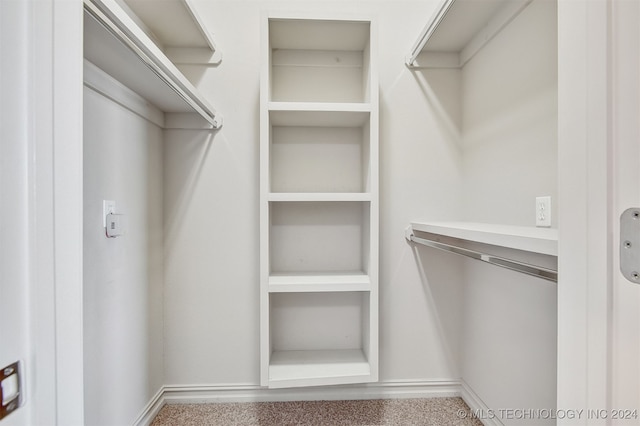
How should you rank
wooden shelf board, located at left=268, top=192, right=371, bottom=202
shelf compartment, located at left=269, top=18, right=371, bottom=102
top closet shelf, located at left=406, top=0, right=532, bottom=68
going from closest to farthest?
top closet shelf, located at left=406, top=0, right=532, bottom=68, wooden shelf board, located at left=268, top=192, right=371, bottom=202, shelf compartment, located at left=269, top=18, right=371, bottom=102

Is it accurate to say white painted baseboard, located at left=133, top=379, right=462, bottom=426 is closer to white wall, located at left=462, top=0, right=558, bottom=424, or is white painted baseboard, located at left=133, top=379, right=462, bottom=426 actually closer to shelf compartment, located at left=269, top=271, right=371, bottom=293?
white wall, located at left=462, top=0, right=558, bottom=424

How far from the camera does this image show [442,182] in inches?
59.9

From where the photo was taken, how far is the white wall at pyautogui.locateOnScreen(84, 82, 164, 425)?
96cm

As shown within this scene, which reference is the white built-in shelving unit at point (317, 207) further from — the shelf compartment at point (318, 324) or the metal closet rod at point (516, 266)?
the metal closet rod at point (516, 266)

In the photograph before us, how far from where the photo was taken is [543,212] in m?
0.97

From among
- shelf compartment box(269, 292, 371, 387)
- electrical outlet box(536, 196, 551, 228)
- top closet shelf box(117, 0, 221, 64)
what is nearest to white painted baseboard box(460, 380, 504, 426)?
shelf compartment box(269, 292, 371, 387)

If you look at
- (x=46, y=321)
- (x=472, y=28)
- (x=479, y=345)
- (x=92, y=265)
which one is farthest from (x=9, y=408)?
(x=472, y=28)

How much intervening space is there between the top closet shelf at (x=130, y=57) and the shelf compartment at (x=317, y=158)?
1.30 feet

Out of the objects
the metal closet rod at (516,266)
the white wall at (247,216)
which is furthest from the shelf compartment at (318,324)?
the metal closet rod at (516,266)

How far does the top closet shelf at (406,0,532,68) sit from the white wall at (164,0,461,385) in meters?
0.13

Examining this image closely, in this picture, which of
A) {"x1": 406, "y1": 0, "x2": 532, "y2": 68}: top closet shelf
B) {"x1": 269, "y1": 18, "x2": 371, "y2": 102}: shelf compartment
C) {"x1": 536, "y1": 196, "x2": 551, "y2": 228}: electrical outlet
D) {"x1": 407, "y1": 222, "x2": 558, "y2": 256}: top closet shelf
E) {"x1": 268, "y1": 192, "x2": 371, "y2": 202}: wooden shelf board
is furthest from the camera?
{"x1": 269, "y1": 18, "x2": 371, "y2": 102}: shelf compartment

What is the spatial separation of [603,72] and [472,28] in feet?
3.83

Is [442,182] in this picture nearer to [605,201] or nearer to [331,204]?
[331,204]

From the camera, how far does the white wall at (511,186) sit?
97 centimetres
